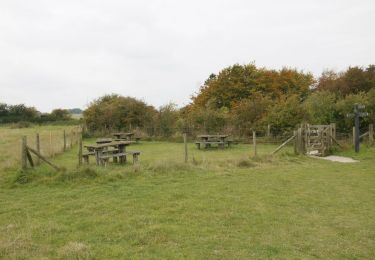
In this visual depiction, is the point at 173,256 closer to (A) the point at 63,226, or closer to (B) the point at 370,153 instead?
(A) the point at 63,226

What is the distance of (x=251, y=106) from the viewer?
2709 cm

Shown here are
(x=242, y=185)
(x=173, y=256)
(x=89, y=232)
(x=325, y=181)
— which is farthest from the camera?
(x=325, y=181)

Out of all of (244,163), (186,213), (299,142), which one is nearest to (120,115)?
(299,142)

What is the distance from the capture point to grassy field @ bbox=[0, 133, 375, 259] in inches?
202

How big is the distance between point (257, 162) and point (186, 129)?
571 inches

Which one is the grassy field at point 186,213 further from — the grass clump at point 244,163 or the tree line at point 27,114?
the tree line at point 27,114

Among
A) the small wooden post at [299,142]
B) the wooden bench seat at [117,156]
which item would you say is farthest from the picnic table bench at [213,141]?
the wooden bench seat at [117,156]

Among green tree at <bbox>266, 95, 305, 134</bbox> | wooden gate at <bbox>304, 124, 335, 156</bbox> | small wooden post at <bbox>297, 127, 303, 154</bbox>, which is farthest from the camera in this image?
green tree at <bbox>266, 95, 305, 134</bbox>

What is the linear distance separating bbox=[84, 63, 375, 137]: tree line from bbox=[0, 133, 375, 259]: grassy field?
1042cm

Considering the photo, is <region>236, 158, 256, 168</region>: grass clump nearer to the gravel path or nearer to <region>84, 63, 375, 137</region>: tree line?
the gravel path

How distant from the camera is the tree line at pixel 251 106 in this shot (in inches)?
857

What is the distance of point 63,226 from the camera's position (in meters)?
A: 6.12

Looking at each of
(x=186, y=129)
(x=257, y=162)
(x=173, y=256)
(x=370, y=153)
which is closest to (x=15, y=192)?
(x=173, y=256)

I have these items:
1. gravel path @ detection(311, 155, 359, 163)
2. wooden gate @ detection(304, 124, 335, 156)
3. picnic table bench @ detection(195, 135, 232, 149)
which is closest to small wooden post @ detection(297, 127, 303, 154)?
wooden gate @ detection(304, 124, 335, 156)
